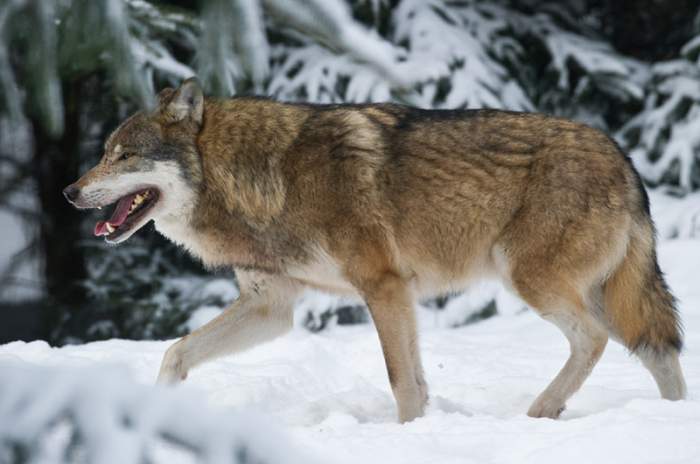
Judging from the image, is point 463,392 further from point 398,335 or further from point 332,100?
point 332,100

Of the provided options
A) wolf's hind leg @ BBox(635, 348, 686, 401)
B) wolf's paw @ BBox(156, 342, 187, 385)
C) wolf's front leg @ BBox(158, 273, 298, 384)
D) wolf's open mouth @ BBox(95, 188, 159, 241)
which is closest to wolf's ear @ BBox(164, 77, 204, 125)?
wolf's open mouth @ BBox(95, 188, 159, 241)

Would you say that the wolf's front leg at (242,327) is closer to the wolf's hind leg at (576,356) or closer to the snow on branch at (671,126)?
the wolf's hind leg at (576,356)

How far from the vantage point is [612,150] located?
4266 millimetres

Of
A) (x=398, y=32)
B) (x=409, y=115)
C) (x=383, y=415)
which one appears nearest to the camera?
(x=383, y=415)

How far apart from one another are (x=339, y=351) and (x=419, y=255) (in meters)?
1.40

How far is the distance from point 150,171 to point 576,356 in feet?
7.23

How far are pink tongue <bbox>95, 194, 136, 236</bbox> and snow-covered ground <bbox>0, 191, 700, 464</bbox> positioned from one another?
0.63 metres

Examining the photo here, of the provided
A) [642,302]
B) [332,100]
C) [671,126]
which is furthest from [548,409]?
[671,126]

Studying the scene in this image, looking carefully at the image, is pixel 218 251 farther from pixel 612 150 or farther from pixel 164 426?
pixel 164 426

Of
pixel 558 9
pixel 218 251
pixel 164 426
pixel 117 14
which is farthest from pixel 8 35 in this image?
pixel 558 9

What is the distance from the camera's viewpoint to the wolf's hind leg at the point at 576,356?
407cm

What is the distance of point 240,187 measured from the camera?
4355 mm

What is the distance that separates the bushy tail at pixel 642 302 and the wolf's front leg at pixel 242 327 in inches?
62.5

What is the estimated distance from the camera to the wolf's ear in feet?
14.3
